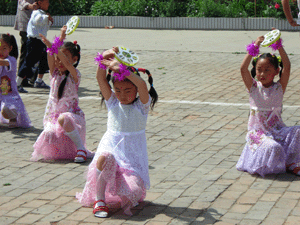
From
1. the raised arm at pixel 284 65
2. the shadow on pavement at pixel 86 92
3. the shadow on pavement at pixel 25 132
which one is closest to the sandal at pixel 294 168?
the raised arm at pixel 284 65

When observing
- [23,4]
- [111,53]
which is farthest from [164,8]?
[111,53]

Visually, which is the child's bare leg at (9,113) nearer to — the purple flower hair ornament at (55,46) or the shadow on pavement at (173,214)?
the purple flower hair ornament at (55,46)

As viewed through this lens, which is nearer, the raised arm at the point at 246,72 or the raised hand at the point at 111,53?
the raised hand at the point at 111,53

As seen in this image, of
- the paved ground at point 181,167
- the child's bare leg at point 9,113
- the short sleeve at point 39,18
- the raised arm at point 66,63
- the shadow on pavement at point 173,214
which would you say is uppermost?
the short sleeve at point 39,18

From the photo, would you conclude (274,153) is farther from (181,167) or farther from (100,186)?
(100,186)

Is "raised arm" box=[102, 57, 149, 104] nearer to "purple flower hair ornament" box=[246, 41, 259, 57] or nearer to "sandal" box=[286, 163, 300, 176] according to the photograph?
"purple flower hair ornament" box=[246, 41, 259, 57]

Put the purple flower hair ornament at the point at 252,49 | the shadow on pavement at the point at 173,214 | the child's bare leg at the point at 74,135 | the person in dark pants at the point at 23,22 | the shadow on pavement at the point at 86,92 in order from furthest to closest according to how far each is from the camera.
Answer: the person in dark pants at the point at 23,22 < the shadow on pavement at the point at 86,92 < the child's bare leg at the point at 74,135 < the purple flower hair ornament at the point at 252,49 < the shadow on pavement at the point at 173,214

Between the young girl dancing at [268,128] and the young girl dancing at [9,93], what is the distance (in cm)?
330

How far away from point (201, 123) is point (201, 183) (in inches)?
90.0

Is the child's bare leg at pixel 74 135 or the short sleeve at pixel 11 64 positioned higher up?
the short sleeve at pixel 11 64

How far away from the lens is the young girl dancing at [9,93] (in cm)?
732

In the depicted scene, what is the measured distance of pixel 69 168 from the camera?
5754 mm

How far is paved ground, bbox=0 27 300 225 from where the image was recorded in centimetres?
447

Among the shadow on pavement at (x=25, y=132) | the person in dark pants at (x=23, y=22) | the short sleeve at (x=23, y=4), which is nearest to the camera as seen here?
the shadow on pavement at (x=25, y=132)
